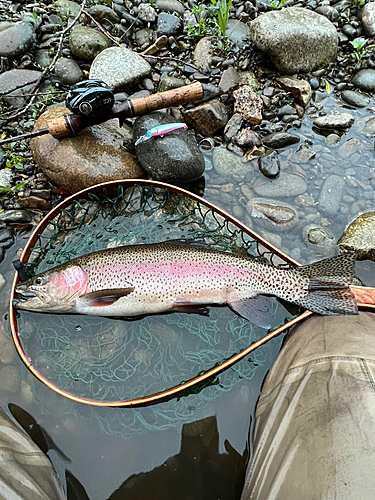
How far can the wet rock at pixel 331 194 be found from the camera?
3785 mm

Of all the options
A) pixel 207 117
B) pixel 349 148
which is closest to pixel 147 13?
pixel 207 117

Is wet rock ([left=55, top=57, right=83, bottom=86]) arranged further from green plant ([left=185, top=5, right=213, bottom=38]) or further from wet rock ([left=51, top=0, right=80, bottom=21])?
green plant ([left=185, top=5, right=213, bottom=38])

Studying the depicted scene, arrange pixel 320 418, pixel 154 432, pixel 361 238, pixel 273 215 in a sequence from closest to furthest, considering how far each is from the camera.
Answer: pixel 320 418, pixel 154 432, pixel 361 238, pixel 273 215

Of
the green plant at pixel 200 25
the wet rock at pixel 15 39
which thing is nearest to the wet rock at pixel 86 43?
the wet rock at pixel 15 39

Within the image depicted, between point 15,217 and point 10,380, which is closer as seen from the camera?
point 10,380

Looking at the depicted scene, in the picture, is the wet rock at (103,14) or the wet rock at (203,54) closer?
the wet rock at (203,54)

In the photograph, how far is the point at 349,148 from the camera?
4.11 meters

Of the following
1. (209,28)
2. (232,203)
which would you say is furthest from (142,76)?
Result: (232,203)

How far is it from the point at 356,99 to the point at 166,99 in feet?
8.20

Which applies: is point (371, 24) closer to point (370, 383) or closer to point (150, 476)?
point (370, 383)

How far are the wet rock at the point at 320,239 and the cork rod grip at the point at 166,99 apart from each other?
71.8 inches

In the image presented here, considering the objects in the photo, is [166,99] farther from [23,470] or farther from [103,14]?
[23,470]

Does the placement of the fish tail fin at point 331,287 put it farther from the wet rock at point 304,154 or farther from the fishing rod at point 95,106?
the fishing rod at point 95,106

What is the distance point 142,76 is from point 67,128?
1.49 metres
